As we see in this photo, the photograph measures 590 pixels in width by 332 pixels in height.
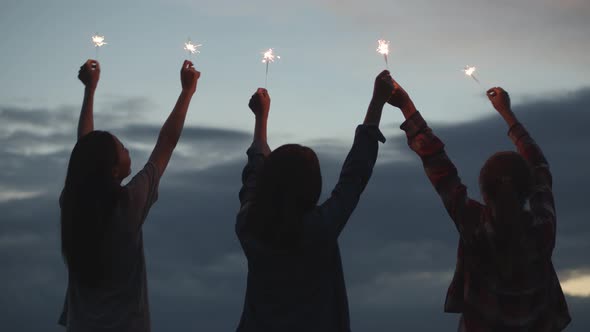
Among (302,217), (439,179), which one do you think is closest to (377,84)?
(439,179)

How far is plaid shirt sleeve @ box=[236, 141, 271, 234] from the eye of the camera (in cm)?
668

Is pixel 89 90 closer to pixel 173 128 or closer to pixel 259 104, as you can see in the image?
pixel 173 128

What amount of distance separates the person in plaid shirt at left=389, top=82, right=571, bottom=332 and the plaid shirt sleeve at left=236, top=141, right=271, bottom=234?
67.3 inches

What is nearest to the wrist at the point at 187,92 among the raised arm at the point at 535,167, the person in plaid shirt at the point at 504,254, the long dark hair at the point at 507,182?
the person in plaid shirt at the point at 504,254

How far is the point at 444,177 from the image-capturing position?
24.0ft

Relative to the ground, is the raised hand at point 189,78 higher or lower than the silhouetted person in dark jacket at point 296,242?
higher

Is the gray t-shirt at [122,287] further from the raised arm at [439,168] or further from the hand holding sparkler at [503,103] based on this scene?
the hand holding sparkler at [503,103]

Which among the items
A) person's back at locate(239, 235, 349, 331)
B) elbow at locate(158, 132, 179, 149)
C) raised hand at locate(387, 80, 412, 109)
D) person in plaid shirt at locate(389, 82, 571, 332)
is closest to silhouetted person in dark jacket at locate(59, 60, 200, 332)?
elbow at locate(158, 132, 179, 149)

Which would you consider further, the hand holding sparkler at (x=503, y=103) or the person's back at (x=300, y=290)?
the hand holding sparkler at (x=503, y=103)

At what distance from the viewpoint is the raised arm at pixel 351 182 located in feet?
20.4

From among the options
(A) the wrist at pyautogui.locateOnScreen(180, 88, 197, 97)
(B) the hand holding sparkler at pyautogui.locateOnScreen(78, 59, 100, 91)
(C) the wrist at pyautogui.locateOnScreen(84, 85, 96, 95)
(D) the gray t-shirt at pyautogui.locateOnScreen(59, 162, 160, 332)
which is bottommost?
(D) the gray t-shirt at pyautogui.locateOnScreen(59, 162, 160, 332)

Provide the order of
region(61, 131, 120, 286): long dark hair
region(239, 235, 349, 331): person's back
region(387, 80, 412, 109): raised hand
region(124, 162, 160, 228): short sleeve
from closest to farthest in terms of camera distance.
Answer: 1. region(239, 235, 349, 331): person's back
2. region(61, 131, 120, 286): long dark hair
3. region(124, 162, 160, 228): short sleeve
4. region(387, 80, 412, 109): raised hand

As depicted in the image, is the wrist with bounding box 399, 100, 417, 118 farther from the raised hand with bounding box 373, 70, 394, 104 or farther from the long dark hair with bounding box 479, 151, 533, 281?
the long dark hair with bounding box 479, 151, 533, 281

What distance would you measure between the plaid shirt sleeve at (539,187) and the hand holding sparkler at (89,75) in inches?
173
